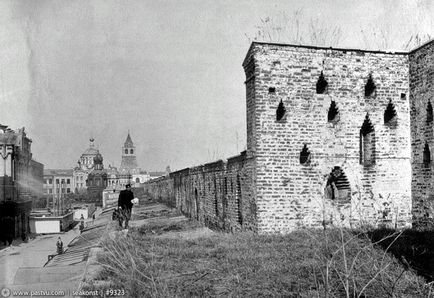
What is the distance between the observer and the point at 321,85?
8.99 meters

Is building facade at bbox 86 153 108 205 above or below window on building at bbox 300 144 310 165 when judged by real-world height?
below

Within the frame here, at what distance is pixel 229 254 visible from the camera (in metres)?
6.22

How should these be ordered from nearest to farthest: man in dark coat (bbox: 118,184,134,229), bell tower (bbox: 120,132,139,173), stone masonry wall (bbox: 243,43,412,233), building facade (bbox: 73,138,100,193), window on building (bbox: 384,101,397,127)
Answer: stone masonry wall (bbox: 243,43,412,233)
window on building (bbox: 384,101,397,127)
man in dark coat (bbox: 118,184,134,229)
building facade (bbox: 73,138,100,193)
bell tower (bbox: 120,132,139,173)

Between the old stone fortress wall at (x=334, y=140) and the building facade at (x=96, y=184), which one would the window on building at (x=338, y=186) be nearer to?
the old stone fortress wall at (x=334, y=140)

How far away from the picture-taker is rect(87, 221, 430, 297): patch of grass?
4.29m

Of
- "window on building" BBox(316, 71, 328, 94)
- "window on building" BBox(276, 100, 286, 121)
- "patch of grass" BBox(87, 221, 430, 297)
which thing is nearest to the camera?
"patch of grass" BBox(87, 221, 430, 297)

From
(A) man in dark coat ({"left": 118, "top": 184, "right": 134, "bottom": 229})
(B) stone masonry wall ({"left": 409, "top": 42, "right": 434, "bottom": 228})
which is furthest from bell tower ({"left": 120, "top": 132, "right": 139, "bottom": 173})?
(B) stone masonry wall ({"left": 409, "top": 42, "right": 434, "bottom": 228})

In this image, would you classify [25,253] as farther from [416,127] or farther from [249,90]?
[416,127]

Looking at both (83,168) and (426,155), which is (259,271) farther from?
(83,168)

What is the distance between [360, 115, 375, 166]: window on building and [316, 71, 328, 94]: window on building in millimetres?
1233

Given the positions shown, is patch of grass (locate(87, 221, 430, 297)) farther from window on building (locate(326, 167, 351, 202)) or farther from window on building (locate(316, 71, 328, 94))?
window on building (locate(316, 71, 328, 94))

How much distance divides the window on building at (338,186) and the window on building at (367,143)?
682mm

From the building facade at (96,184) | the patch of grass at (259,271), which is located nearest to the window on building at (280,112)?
the patch of grass at (259,271)

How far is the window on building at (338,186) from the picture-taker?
8898mm
